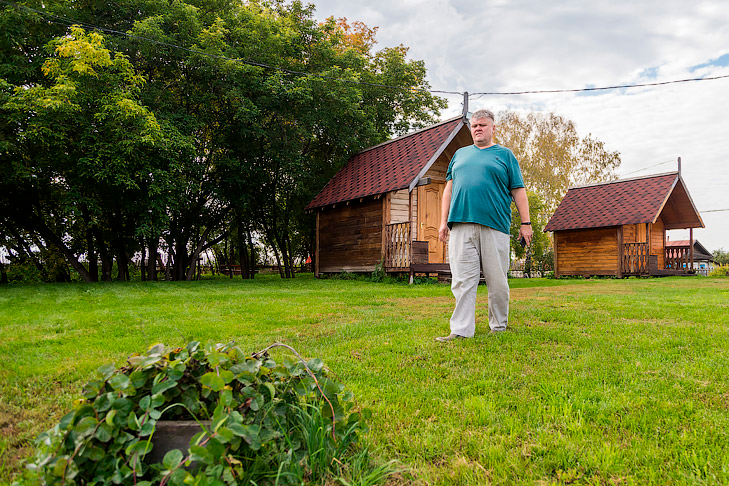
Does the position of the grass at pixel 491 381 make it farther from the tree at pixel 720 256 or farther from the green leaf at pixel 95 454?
the tree at pixel 720 256

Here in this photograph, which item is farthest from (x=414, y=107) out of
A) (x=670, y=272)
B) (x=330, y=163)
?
(x=670, y=272)

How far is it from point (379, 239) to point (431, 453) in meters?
12.5

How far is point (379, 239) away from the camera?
1451 cm

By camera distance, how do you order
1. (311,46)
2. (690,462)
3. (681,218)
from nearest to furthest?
(690,462)
(311,46)
(681,218)

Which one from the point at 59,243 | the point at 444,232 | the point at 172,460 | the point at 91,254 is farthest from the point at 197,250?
the point at 172,460

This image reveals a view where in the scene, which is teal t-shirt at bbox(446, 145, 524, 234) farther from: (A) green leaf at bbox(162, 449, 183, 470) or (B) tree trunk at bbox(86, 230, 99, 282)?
(B) tree trunk at bbox(86, 230, 99, 282)

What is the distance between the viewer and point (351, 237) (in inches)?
624

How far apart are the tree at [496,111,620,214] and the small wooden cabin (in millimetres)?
21150

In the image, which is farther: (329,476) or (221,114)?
(221,114)

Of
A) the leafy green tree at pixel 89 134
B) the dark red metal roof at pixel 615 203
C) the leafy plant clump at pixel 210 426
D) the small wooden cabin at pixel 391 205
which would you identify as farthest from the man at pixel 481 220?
the dark red metal roof at pixel 615 203

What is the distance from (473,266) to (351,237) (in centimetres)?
1149

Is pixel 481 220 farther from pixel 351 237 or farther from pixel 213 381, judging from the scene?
pixel 351 237

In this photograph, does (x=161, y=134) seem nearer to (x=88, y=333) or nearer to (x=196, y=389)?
(x=88, y=333)

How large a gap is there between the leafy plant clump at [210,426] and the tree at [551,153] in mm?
34801
